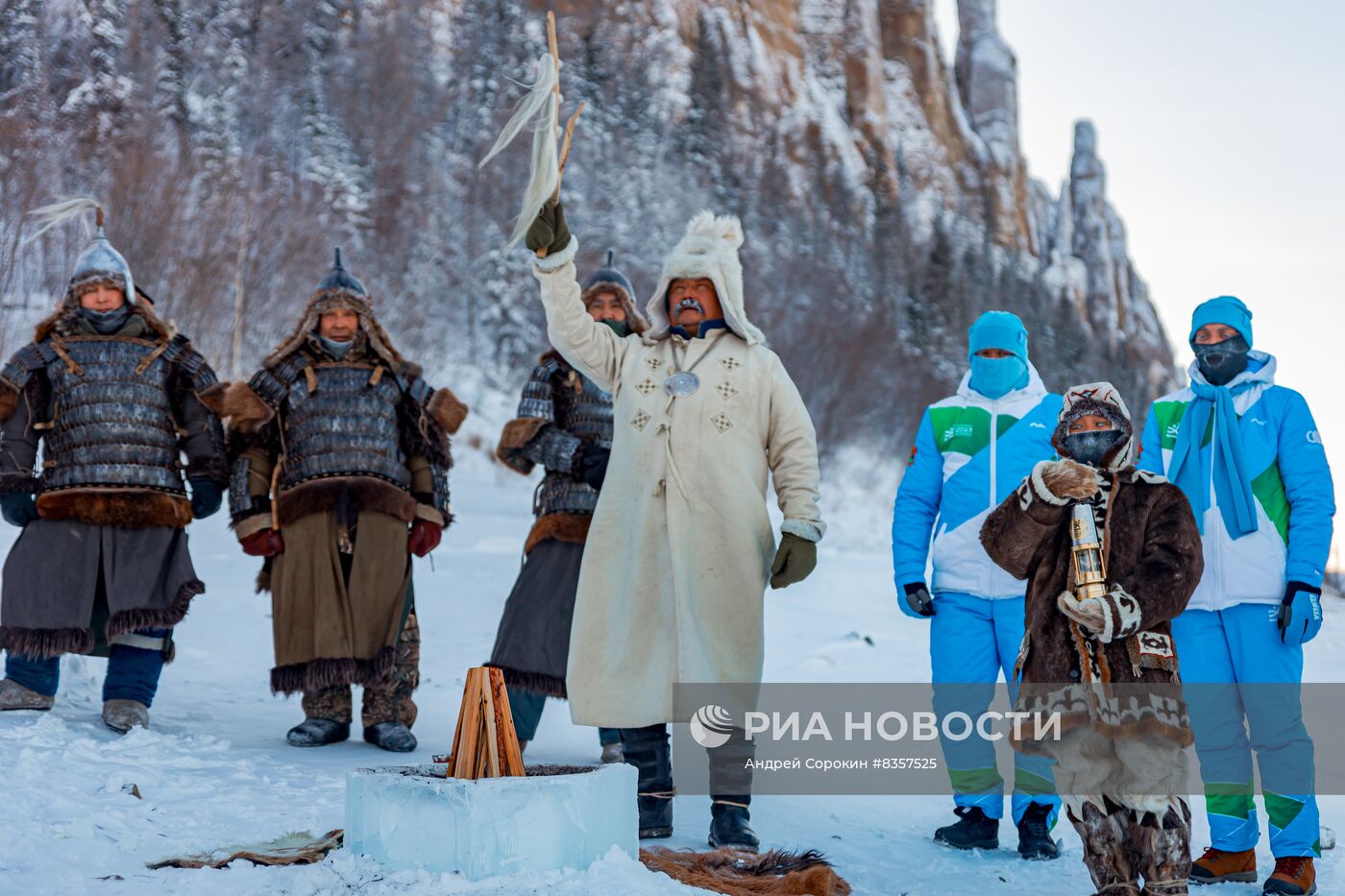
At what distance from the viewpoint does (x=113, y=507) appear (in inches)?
209

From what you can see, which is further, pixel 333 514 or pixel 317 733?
pixel 333 514

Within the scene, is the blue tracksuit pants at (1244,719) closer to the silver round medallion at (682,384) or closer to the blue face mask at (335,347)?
the silver round medallion at (682,384)

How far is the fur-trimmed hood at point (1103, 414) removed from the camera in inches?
140

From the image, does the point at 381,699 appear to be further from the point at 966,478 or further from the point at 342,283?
the point at 966,478

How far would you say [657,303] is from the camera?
455cm

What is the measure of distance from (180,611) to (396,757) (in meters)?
1.06

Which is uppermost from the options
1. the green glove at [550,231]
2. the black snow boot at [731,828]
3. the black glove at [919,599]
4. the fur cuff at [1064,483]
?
the green glove at [550,231]

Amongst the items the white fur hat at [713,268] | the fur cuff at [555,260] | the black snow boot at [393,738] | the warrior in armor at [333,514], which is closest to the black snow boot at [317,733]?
the warrior in armor at [333,514]

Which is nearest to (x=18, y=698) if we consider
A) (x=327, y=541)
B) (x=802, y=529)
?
(x=327, y=541)

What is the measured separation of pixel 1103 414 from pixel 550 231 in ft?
5.47

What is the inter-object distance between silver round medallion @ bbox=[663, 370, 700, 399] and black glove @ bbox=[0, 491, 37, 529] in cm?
273

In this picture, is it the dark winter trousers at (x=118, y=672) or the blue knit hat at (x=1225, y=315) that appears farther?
the dark winter trousers at (x=118, y=672)

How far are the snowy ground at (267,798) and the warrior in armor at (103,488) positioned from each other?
0.28 m

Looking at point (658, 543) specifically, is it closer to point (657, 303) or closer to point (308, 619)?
point (657, 303)
